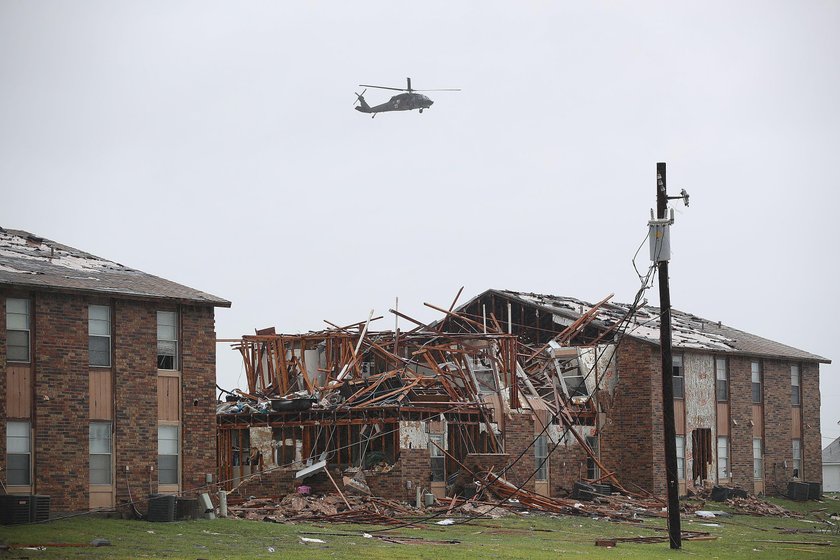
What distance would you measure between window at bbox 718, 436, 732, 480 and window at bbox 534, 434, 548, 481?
9.78 meters

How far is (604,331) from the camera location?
1882 inches

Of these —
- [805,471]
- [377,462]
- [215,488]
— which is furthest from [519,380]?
[805,471]

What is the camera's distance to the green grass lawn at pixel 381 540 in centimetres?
2444

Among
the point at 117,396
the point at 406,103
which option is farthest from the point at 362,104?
the point at 117,396

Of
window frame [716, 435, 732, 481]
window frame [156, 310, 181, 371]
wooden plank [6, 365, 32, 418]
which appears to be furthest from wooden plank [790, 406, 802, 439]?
wooden plank [6, 365, 32, 418]

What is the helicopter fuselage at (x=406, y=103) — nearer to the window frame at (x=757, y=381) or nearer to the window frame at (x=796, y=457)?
the window frame at (x=757, y=381)

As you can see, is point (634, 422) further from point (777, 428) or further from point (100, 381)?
point (100, 381)

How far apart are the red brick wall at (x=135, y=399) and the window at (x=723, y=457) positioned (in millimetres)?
25635

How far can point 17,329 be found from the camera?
29.9 m

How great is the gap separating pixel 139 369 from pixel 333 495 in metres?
7.57

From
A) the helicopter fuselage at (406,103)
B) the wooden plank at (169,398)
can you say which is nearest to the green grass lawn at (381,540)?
the wooden plank at (169,398)

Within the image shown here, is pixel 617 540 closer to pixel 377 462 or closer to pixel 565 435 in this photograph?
pixel 377 462

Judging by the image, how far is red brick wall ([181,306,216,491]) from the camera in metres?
32.8

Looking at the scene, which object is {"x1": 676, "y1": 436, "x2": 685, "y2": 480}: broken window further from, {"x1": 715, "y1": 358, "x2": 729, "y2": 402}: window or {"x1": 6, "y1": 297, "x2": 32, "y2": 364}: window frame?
{"x1": 6, "y1": 297, "x2": 32, "y2": 364}: window frame
